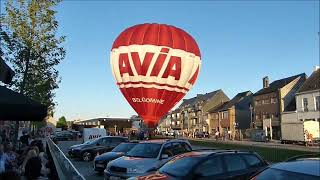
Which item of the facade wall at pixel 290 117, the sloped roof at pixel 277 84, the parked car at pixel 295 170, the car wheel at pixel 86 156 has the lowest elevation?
the car wheel at pixel 86 156

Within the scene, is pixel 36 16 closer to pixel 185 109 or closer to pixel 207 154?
pixel 207 154

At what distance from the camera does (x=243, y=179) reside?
1170cm

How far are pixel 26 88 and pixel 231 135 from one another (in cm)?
7157

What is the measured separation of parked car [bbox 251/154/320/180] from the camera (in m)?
7.10

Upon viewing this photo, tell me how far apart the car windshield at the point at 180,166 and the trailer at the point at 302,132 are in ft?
169

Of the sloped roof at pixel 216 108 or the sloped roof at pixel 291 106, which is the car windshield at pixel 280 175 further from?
the sloped roof at pixel 216 108

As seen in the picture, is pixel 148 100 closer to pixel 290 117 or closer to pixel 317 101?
pixel 317 101

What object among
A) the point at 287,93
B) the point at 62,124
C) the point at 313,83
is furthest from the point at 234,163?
the point at 62,124

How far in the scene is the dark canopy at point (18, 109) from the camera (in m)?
7.48

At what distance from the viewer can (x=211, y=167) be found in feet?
37.2

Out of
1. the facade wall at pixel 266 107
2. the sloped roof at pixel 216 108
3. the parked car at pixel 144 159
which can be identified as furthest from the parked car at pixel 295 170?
the sloped roof at pixel 216 108

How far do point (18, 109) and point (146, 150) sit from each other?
9.86 meters

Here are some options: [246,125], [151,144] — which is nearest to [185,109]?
[246,125]

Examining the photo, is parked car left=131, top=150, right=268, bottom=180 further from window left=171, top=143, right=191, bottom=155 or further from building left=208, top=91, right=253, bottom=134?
building left=208, top=91, right=253, bottom=134
